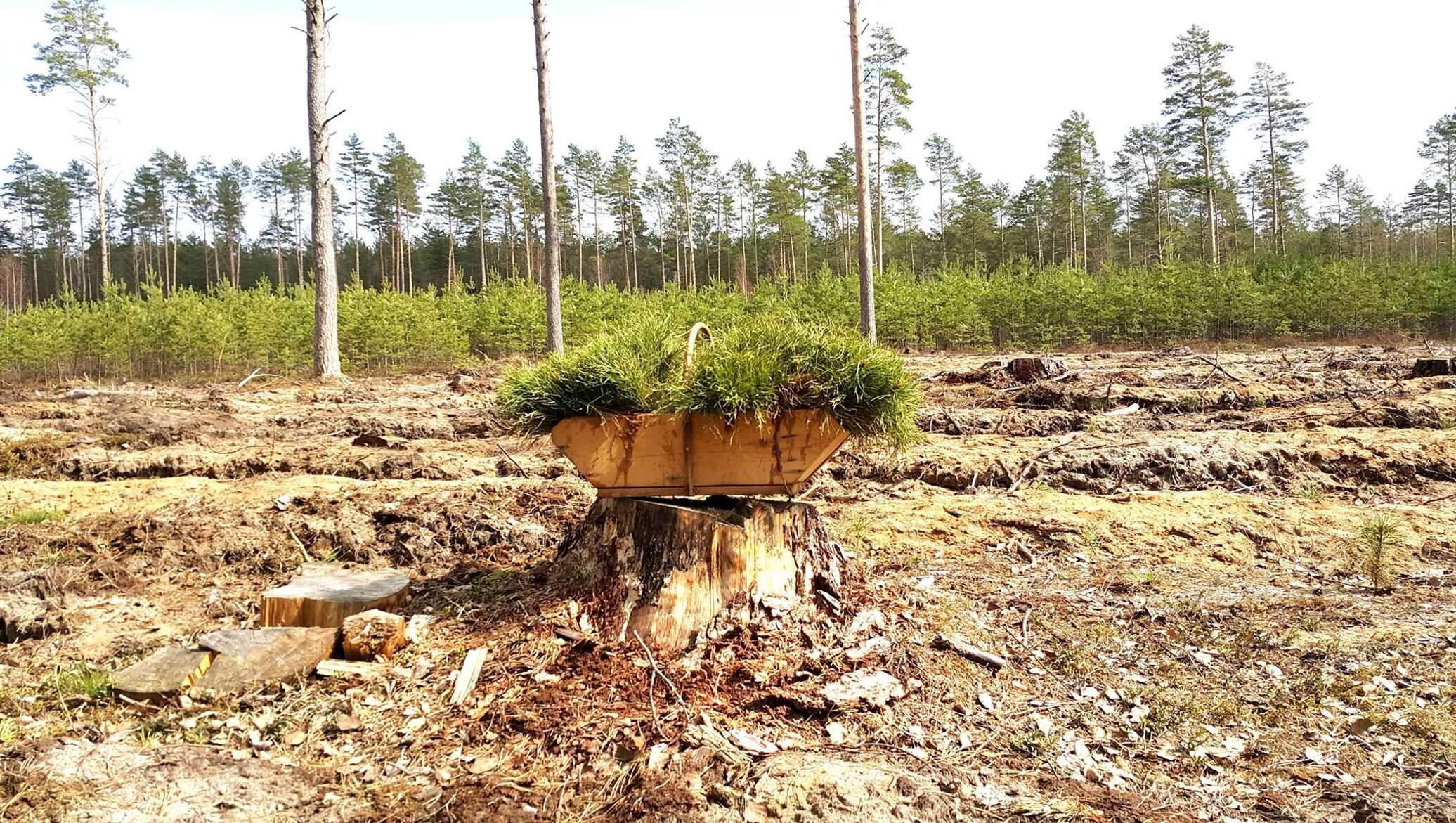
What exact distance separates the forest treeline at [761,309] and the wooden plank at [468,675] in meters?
20.0

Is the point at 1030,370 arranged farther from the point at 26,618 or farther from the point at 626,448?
the point at 26,618

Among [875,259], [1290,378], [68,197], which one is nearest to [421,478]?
[1290,378]

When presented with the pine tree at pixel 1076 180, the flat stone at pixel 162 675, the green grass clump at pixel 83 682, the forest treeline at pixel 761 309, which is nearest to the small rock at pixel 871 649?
the flat stone at pixel 162 675

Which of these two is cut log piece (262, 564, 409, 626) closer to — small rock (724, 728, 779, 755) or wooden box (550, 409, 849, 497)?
wooden box (550, 409, 849, 497)

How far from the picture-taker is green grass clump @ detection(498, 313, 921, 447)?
122 inches

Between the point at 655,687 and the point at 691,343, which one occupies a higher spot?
the point at 691,343

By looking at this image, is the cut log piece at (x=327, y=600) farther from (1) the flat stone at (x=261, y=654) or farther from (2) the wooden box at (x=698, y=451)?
(2) the wooden box at (x=698, y=451)

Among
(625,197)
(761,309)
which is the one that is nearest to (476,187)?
(625,197)

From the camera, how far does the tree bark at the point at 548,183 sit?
16172 mm

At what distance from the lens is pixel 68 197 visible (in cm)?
5612

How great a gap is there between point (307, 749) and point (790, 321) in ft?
8.07

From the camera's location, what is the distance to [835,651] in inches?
125

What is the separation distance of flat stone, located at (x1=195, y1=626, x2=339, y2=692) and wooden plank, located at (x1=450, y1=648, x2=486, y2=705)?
2.16 ft

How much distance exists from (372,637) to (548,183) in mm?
14505
